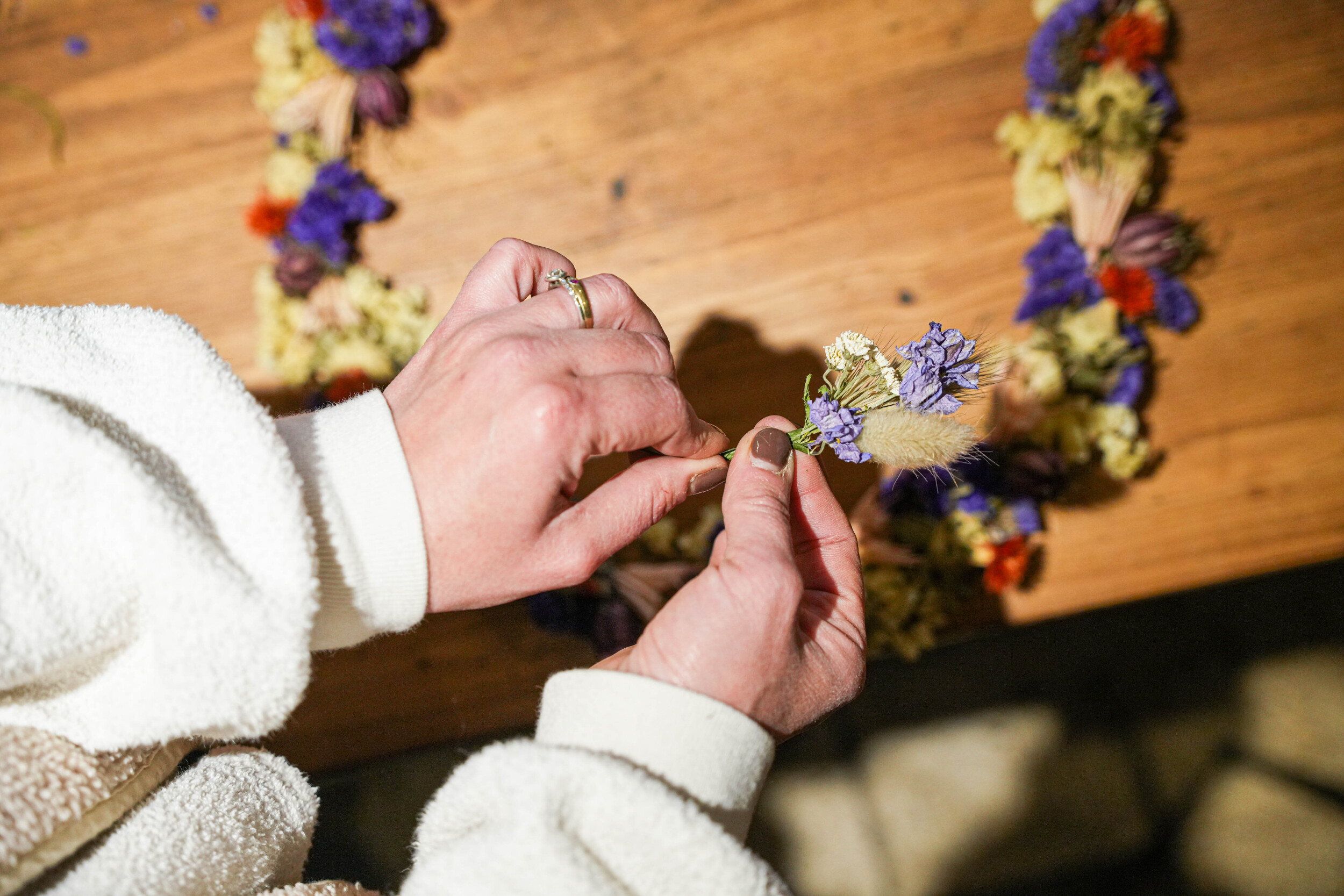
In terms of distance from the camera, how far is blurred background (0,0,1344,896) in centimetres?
107

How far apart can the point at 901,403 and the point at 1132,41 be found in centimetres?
79

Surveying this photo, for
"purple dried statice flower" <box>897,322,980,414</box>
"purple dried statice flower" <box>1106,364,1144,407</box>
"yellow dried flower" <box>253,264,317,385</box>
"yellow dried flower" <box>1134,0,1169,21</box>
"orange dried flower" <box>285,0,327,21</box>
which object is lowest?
"purple dried statice flower" <box>1106,364,1144,407</box>

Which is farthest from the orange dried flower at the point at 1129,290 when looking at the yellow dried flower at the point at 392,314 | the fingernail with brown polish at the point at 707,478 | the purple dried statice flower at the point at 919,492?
the yellow dried flower at the point at 392,314

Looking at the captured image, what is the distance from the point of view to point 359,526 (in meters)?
0.59

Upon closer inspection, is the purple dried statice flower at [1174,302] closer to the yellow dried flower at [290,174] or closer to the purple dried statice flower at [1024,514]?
the purple dried statice flower at [1024,514]

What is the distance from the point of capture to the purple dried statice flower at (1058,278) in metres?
1.04

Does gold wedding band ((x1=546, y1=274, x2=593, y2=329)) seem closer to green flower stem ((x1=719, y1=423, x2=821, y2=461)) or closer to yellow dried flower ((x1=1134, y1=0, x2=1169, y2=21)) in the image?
green flower stem ((x1=719, y1=423, x2=821, y2=461))

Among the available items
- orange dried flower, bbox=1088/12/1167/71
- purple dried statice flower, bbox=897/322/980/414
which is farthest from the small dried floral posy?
orange dried flower, bbox=1088/12/1167/71

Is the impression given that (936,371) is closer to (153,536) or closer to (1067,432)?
(1067,432)

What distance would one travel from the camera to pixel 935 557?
103 centimetres

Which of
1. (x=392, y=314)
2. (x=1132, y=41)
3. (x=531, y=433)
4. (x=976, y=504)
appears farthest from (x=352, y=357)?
(x=1132, y=41)

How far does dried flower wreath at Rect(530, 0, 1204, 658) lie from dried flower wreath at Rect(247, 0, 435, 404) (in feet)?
1.56

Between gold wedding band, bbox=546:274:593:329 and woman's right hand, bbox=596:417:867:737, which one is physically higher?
gold wedding band, bbox=546:274:593:329

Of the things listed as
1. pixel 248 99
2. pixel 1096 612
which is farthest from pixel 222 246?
pixel 1096 612
